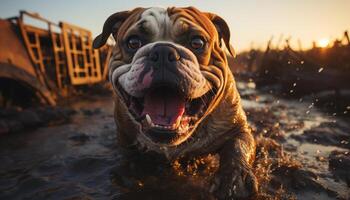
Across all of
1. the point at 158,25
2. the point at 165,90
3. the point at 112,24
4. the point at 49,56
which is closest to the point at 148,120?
the point at 165,90

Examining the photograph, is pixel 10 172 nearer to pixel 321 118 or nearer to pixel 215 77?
pixel 215 77

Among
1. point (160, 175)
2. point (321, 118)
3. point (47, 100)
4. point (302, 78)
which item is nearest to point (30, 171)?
point (160, 175)

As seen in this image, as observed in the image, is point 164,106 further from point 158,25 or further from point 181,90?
point 158,25

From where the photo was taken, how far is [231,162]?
248cm

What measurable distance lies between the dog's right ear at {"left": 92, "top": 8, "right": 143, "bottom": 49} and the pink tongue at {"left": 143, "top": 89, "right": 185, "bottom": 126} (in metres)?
1.05

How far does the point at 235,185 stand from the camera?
2.34 m

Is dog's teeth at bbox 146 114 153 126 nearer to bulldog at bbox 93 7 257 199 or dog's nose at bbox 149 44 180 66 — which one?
bulldog at bbox 93 7 257 199

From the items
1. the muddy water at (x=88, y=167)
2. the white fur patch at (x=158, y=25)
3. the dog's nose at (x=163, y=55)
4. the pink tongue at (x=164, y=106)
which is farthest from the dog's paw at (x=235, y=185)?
the white fur patch at (x=158, y=25)

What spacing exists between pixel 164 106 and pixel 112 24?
133cm

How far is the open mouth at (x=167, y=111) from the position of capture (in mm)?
2320

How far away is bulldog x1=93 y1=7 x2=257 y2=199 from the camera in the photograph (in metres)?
2.24

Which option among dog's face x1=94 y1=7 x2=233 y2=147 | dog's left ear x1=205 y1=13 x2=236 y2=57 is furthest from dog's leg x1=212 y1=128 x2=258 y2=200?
dog's left ear x1=205 y1=13 x2=236 y2=57

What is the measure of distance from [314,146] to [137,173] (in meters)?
2.69

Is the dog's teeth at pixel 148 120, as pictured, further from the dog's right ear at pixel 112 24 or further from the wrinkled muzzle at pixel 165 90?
the dog's right ear at pixel 112 24
